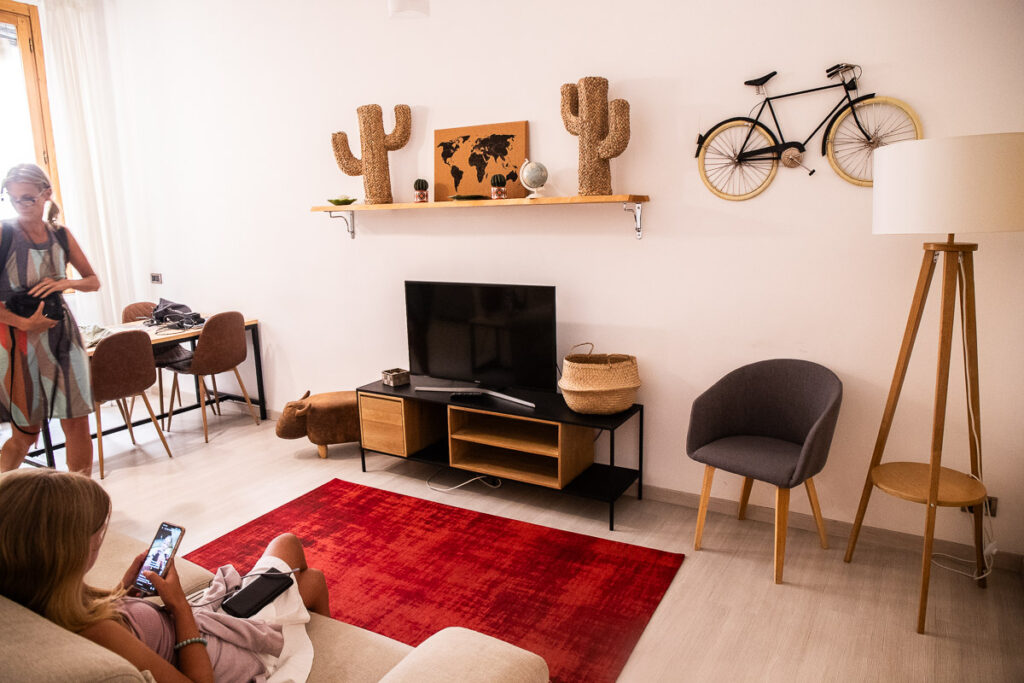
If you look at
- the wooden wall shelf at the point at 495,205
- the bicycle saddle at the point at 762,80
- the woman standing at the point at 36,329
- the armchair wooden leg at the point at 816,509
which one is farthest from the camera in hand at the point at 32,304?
the armchair wooden leg at the point at 816,509

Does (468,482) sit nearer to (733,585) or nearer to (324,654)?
(733,585)

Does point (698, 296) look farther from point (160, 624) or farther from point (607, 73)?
point (160, 624)

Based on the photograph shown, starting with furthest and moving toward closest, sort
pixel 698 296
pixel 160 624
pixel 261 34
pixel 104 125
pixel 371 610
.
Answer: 1. pixel 104 125
2. pixel 261 34
3. pixel 698 296
4. pixel 371 610
5. pixel 160 624

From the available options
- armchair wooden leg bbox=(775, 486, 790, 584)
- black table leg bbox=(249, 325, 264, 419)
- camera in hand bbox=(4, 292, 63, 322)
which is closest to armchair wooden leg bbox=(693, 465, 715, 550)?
armchair wooden leg bbox=(775, 486, 790, 584)

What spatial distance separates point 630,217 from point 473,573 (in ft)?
5.70

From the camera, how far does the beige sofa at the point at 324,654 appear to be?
3.13 feet

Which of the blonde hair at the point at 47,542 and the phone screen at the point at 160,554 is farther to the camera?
the phone screen at the point at 160,554

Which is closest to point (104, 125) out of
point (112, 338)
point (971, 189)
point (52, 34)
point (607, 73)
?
point (52, 34)

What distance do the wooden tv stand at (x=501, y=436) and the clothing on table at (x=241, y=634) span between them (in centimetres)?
165

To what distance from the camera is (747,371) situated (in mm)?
2969

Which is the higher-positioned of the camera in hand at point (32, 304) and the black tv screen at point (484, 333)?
the camera in hand at point (32, 304)

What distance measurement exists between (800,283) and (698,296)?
0.44m

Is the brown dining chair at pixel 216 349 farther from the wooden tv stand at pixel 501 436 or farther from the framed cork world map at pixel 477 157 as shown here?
the framed cork world map at pixel 477 157

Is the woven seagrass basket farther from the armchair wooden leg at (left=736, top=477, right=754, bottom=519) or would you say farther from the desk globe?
the desk globe
